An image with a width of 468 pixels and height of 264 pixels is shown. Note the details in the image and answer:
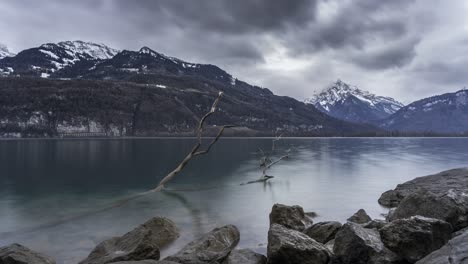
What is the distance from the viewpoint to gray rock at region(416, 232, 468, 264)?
30.8 feet

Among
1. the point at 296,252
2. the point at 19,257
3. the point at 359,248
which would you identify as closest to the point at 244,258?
the point at 296,252

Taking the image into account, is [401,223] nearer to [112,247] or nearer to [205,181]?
[112,247]

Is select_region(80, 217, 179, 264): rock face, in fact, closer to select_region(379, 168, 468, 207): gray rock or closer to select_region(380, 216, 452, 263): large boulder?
select_region(380, 216, 452, 263): large boulder

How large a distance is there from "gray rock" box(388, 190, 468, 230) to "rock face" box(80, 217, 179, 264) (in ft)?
39.1

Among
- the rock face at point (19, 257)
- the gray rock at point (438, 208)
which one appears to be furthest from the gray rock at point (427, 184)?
the rock face at point (19, 257)

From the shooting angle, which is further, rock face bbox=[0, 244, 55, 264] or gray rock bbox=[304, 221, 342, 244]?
gray rock bbox=[304, 221, 342, 244]

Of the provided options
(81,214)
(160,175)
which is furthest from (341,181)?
(81,214)

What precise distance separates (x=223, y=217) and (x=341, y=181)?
30.1 m

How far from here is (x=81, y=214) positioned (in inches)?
1222

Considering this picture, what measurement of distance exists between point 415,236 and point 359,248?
187cm

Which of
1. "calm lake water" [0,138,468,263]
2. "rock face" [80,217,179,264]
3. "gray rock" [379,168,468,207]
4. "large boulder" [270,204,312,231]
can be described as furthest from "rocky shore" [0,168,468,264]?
"gray rock" [379,168,468,207]

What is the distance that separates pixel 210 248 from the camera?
58.7 ft

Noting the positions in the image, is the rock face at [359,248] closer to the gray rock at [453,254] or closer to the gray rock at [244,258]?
the gray rock at [453,254]

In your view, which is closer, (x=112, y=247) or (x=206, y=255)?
(x=206, y=255)
